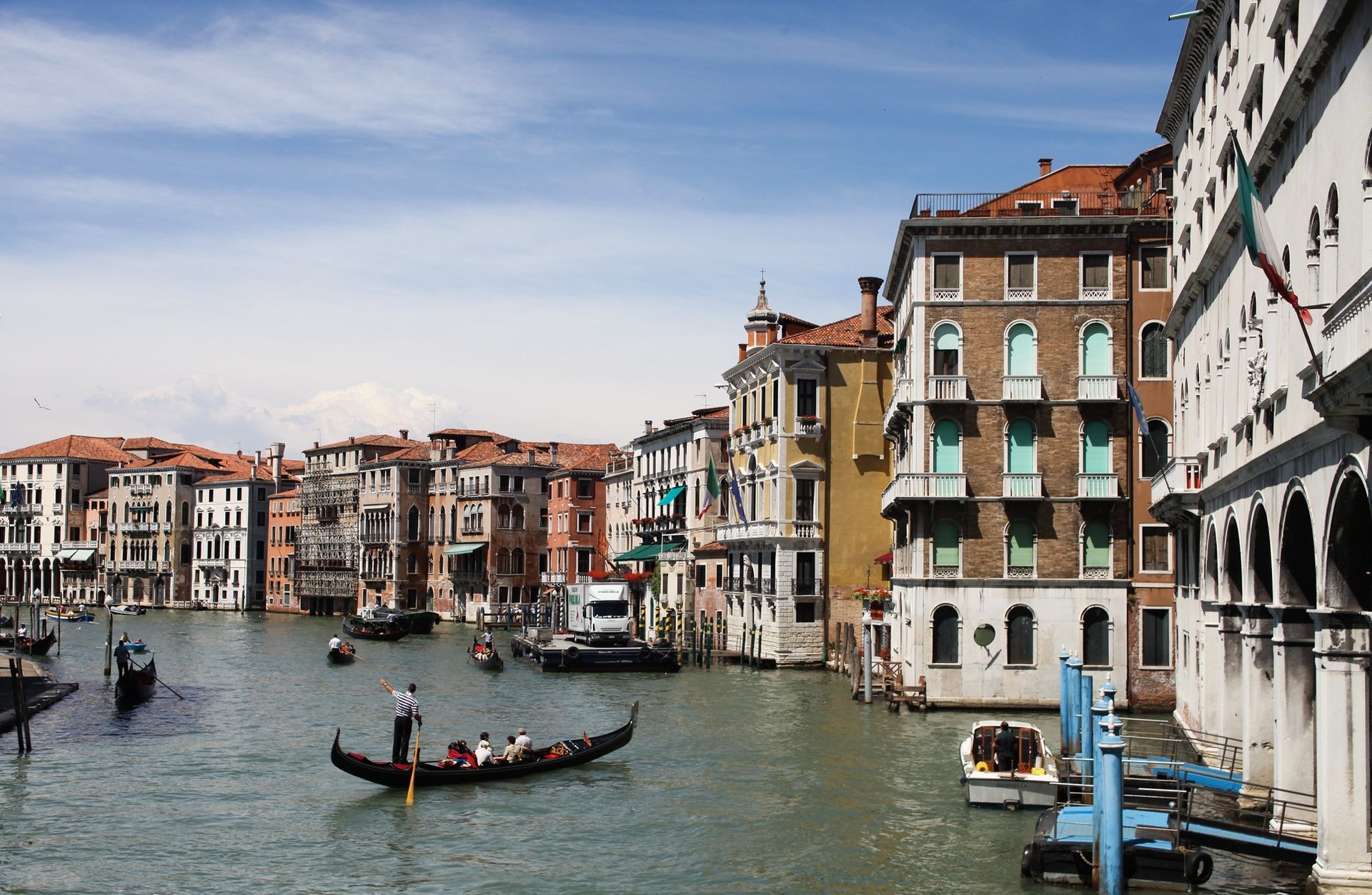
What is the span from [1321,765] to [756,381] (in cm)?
3399

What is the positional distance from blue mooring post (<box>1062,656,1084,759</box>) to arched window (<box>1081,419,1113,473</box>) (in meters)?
8.59

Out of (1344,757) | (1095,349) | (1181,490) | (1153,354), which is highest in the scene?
(1095,349)

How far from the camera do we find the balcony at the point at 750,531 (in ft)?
144

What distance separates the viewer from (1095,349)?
31328mm

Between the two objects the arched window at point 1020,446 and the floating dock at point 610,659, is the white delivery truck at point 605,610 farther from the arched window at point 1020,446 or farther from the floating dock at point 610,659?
the arched window at point 1020,446

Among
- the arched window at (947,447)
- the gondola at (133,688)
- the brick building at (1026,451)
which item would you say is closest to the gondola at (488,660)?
the gondola at (133,688)

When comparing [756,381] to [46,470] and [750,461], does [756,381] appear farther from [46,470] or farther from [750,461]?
[46,470]

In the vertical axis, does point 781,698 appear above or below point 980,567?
below

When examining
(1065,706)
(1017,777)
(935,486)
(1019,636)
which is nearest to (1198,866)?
(1017,777)

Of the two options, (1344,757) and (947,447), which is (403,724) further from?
(1344,757)

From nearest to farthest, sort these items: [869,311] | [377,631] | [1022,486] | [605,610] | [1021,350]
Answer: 1. [1022,486]
2. [1021,350]
3. [869,311]
4. [605,610]
5. [377,631]

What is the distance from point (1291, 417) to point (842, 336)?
29170 millimetres

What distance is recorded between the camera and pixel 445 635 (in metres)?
68.2

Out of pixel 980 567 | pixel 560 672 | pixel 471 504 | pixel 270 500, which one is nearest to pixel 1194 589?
pixel 980 567
